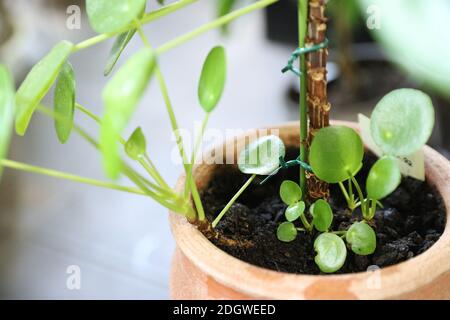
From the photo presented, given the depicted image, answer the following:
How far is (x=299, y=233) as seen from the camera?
753 mm

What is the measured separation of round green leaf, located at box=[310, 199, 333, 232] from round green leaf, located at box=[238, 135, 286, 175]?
0.24ft

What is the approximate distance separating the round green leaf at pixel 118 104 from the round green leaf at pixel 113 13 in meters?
0.10

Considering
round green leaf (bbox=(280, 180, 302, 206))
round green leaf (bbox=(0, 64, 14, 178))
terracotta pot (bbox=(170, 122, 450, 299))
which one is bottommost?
terracotta pot (bbox=(170, 122, 450, 299))

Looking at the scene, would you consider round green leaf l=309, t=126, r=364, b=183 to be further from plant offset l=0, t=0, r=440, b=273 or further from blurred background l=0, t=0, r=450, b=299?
blurred background l=0, t=0, r=450, b=299

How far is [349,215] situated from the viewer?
2.50ft

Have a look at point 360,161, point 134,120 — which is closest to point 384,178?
point 360,161

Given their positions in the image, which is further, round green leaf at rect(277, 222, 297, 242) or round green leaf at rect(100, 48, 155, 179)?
round green leaf at rect(277, 222, 297, 242)


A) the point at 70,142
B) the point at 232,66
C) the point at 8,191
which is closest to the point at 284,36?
the point at 232,66

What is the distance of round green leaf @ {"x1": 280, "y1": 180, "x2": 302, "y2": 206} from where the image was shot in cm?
70

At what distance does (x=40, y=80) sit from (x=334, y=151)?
0.30 m

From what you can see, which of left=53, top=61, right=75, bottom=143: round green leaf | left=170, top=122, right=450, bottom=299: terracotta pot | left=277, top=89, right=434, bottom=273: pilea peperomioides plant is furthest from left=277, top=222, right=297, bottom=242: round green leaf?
left=53, top=61, right=75, bottom=143: round green leaf

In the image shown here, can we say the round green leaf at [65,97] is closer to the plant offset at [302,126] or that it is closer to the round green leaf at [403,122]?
the plant offset at [302,126]

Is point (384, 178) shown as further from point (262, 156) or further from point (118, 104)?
point (118, 104)

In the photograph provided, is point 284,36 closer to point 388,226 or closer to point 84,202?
point 84,202
